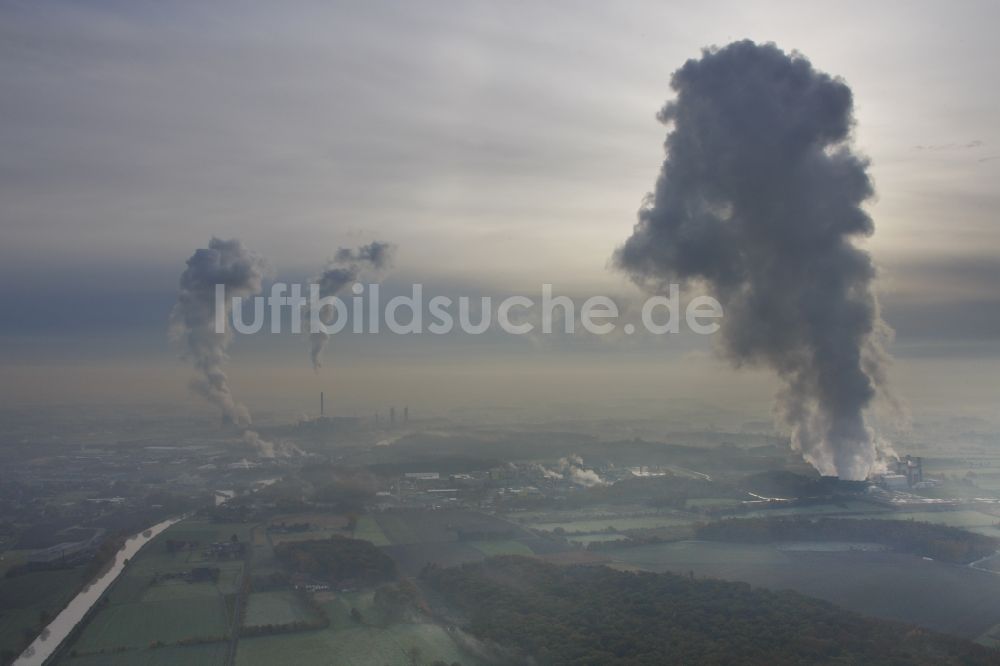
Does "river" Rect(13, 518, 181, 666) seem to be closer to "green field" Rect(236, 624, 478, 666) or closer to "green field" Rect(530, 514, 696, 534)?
"green field" Rect(236, 624, 478, 666)

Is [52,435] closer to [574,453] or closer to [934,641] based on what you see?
[574,453]

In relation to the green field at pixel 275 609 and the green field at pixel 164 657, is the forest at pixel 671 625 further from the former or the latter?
the green field at pixel 164 657

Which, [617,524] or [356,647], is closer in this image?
[356,647]

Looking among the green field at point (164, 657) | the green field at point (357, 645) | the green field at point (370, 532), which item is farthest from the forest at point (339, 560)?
the green field at point (164, 657)

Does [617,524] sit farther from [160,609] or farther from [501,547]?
[160,609]

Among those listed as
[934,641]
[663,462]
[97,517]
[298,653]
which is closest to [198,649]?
Answer: [298,653]

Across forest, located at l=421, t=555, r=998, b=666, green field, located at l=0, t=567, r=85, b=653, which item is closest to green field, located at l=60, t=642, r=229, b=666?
green field, located at l=0, t=567, r=85, b=653

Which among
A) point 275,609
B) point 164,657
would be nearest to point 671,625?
point 275,609

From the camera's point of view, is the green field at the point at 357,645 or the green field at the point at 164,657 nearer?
the green field at the point at 357,645
